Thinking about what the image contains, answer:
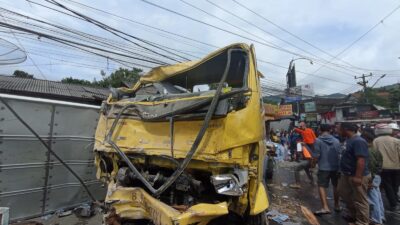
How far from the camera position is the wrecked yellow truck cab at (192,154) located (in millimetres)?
2824

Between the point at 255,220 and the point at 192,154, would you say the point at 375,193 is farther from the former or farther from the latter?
the point at 192,154

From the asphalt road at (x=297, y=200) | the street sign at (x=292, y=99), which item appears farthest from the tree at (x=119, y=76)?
the asphalt road at (x=297, y=200)

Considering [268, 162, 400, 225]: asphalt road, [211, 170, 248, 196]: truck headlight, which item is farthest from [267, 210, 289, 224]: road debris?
[211, 170, 248, 196]: truck headlight

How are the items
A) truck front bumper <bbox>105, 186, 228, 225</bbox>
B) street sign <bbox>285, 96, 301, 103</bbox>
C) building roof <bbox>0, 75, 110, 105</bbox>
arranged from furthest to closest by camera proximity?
street sign <bbox>285, 96, 301, 103</bbox> → building roof <bbox>0, 75, 110, 105</bbox> → truck front bumper <bbox>105, 186, 228, 225</bbox>

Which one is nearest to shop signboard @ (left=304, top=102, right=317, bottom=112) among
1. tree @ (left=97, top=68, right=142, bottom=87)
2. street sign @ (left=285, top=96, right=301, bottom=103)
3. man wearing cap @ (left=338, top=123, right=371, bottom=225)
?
street sign @ (left=285, top=96, right=301, bottom=103)

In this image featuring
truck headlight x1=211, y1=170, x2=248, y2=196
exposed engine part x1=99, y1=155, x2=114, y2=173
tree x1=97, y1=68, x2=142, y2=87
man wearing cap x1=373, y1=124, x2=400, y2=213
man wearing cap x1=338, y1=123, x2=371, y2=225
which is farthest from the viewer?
tree x1=97, y1=68, x2=142, y2=87

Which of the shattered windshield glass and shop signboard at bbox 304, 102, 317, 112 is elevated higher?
shop signboard at bbox 304, 102, 317, 112

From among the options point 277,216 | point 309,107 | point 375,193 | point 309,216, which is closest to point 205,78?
point 277,216

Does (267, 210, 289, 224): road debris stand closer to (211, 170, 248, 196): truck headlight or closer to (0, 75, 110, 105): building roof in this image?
(211, 170, 248, 196): truck headlight

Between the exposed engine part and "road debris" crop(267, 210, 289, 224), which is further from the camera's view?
"road debris" crop(267, 210, 289, 224)

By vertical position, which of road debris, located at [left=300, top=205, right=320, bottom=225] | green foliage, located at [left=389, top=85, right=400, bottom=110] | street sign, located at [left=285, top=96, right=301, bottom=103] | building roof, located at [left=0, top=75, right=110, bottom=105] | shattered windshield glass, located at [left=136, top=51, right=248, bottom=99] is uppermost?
green foliage, located at [left=389, top=85, right=400, bottom=110]

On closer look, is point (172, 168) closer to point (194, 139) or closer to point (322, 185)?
point (194, 139)

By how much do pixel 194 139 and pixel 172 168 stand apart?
0.47 m

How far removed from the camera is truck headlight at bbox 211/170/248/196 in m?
2.76
